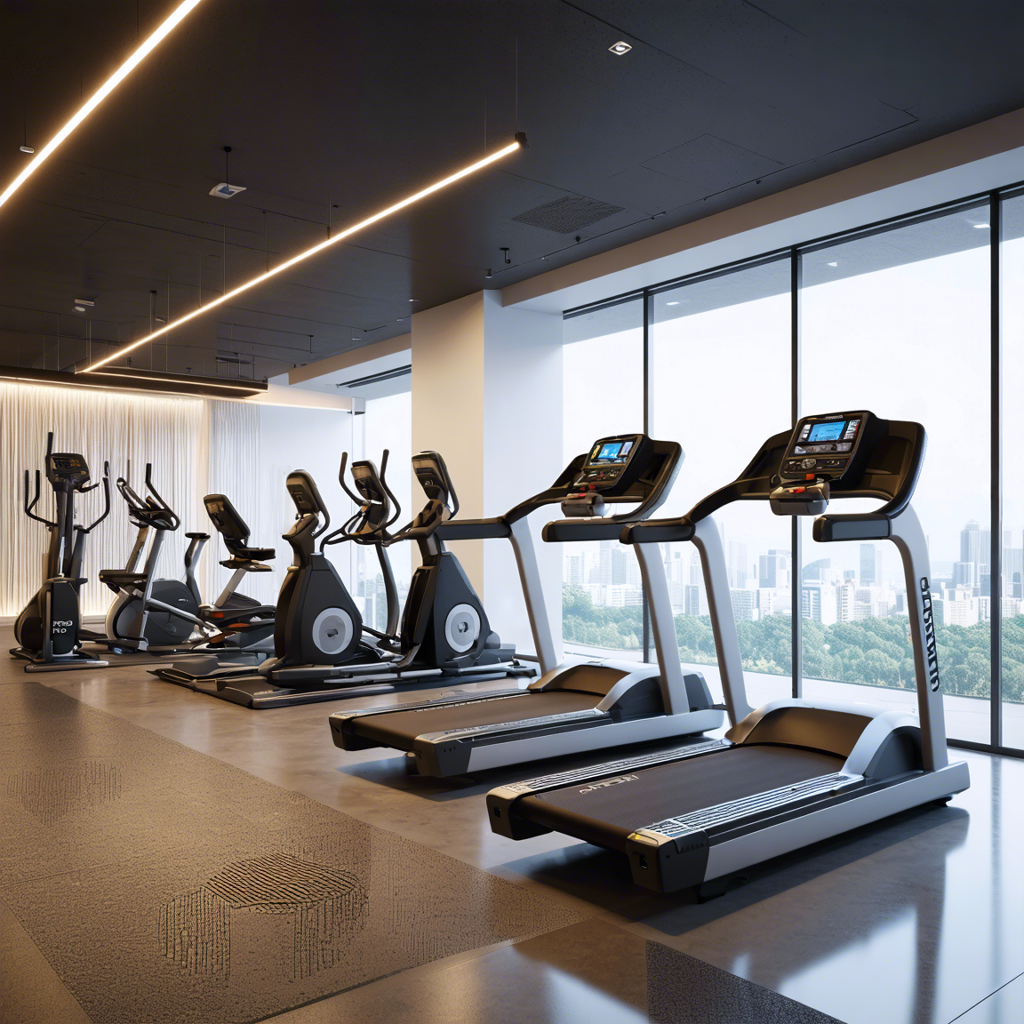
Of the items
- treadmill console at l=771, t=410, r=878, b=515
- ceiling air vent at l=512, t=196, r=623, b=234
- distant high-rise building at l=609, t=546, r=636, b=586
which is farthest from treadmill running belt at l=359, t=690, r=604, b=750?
ceiling air vent at l=512, t=196, r=623, b=234

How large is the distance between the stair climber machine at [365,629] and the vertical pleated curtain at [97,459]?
16.8 ft

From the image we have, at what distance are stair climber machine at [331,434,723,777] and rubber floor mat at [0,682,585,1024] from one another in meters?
0.57

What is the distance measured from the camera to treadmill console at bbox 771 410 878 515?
11.6 feet

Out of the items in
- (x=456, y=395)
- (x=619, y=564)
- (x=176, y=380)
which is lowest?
(x=619, y=564)

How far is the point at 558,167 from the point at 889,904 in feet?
13.6

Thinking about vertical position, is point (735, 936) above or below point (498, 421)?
below

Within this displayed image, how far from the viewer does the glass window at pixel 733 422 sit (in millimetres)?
6047

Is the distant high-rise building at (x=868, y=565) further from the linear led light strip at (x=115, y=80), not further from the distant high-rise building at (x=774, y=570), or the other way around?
the linear led light strip at (x=115, y=80)

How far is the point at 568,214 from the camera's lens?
5.95m

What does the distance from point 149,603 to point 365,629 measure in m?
2.56

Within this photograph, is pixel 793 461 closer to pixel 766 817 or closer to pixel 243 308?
pixel 766 817

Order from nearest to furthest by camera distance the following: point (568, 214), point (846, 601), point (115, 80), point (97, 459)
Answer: point (115, 80) < point (846, 601) < point (568, 214) < point (97, 459)

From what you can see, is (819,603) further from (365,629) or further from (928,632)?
(365,629)

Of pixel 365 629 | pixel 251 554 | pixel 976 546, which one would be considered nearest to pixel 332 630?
pixel 365 629
